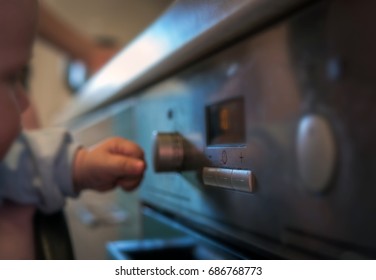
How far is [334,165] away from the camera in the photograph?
193mm

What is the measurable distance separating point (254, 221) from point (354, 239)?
0.06 meters

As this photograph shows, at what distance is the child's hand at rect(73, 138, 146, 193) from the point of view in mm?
317

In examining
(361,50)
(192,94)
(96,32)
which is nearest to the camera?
(361,50)

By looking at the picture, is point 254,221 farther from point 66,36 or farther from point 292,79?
point 66,36

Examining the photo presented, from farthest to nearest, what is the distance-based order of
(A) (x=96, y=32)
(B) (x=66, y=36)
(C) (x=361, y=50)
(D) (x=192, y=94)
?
(A) (x=96, y=32) → (B) (x=66, y=36) → (D) (x=192, y=94) → (C) (x=361, y=50)

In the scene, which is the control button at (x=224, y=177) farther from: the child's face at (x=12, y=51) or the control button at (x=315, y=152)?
the child's face at (x=12, y=51)

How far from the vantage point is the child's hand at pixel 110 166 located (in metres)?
0.32

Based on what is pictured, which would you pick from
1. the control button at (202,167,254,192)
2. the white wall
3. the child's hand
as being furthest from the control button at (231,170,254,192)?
the white wall

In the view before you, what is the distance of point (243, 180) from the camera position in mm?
191

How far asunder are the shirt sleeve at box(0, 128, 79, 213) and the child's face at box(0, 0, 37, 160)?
0.04 metres

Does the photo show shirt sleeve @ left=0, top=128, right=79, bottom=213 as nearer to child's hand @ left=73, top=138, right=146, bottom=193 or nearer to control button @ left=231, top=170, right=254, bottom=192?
child's hand @ left=73, top=138, right=146, bottom=193
